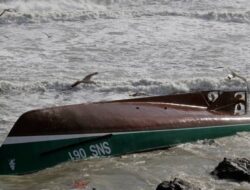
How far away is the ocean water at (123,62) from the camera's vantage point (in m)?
7.50

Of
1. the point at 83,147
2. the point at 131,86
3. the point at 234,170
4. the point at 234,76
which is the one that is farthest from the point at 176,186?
the point at 234,76

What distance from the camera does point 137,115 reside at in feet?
27.0

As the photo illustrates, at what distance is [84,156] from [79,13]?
33.3 ft

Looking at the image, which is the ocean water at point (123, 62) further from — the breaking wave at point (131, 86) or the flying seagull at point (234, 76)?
the flying seagull at point (234, 76)

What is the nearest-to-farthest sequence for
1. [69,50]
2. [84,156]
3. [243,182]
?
1. [243,182]
2. [84,156]
3. [69,50]

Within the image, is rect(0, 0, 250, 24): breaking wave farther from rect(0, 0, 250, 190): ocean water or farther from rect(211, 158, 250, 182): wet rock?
rect(211, 158, 250, 182): wet rock

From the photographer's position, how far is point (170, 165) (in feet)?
25.5

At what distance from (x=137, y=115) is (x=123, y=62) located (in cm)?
471

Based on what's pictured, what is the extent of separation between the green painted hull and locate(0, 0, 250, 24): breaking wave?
29.0ft

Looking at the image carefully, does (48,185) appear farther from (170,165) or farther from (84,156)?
(170,165)

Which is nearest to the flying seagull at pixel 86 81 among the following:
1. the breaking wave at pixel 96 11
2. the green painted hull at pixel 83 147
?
the green painted hull at pixel 83 147

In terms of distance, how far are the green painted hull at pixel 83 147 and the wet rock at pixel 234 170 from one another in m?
1.18

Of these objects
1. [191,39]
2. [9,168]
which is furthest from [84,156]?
[191,39]

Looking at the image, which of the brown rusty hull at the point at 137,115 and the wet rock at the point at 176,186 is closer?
the wet rock at the point at 176,186
